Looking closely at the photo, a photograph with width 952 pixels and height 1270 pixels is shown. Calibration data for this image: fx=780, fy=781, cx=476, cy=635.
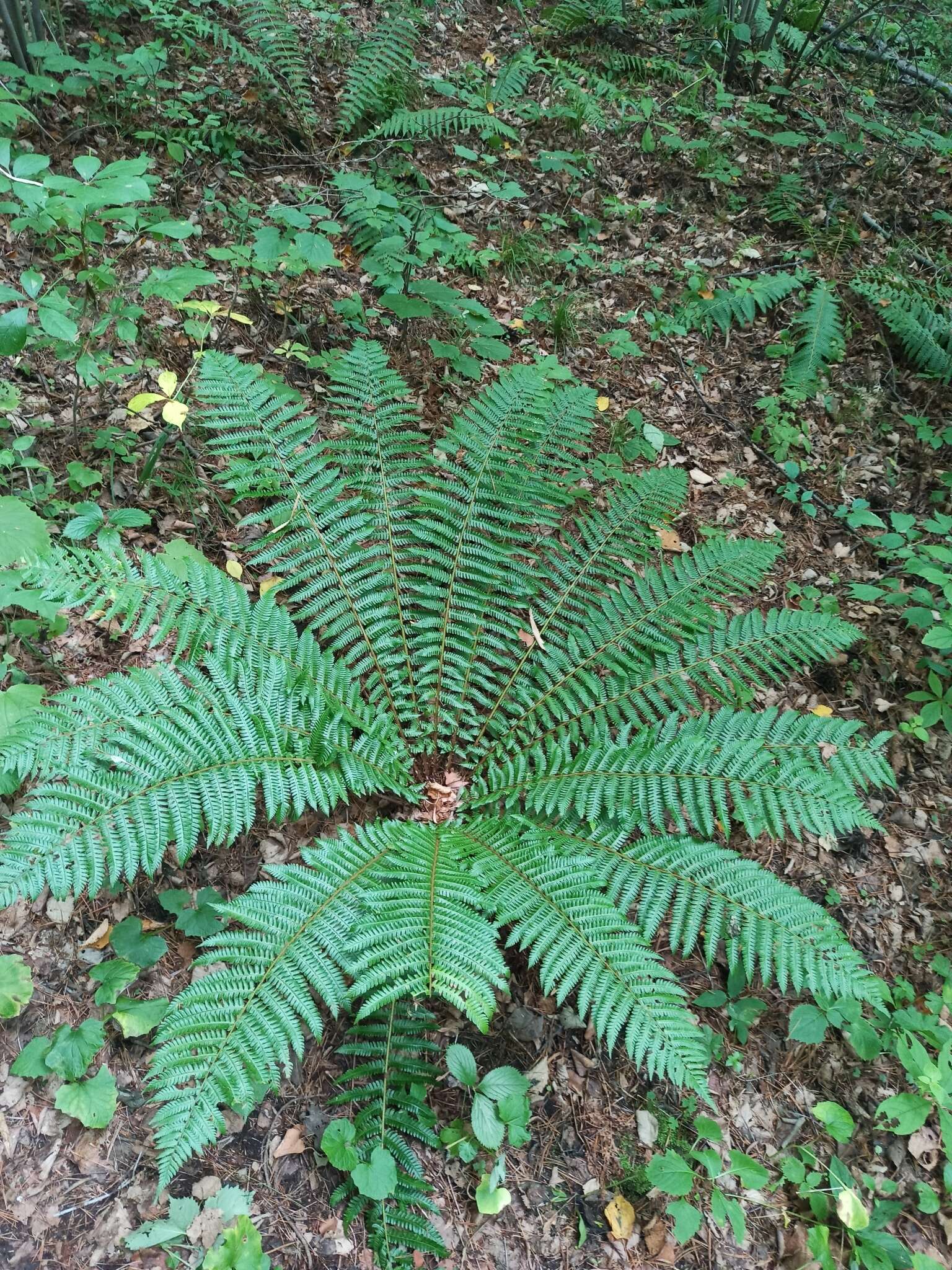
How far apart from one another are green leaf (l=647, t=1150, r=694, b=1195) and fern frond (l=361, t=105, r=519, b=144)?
5350 millimetres

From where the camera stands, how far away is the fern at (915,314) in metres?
4.83

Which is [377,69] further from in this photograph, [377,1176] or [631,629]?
[377,1176]

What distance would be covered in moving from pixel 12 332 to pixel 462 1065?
265 cm

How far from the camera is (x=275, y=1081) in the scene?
2.00 metres

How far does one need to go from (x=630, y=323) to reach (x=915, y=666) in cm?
265

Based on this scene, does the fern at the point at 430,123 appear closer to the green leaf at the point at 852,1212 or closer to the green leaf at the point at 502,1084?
the green leaf at the point at 502,1084

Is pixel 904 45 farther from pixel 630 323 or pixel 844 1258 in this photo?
pixel 844 1258

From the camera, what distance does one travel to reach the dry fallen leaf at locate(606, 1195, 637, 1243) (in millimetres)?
2299

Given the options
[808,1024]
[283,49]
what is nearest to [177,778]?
[808,1024]

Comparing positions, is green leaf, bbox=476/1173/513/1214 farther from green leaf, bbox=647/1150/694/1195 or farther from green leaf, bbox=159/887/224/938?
green leaf, bbox=159/887/224/938

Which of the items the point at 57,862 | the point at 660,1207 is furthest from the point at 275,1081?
the point at 660,1207

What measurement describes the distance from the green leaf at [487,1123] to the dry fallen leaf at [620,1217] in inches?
15.8

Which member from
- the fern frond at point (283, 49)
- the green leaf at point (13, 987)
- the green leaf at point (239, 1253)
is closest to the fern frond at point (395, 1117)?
the green leaf at point (239, 1253)

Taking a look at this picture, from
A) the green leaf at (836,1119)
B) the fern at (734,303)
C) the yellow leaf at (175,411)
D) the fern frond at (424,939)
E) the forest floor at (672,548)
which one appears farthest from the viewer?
the fern at (734,303)
